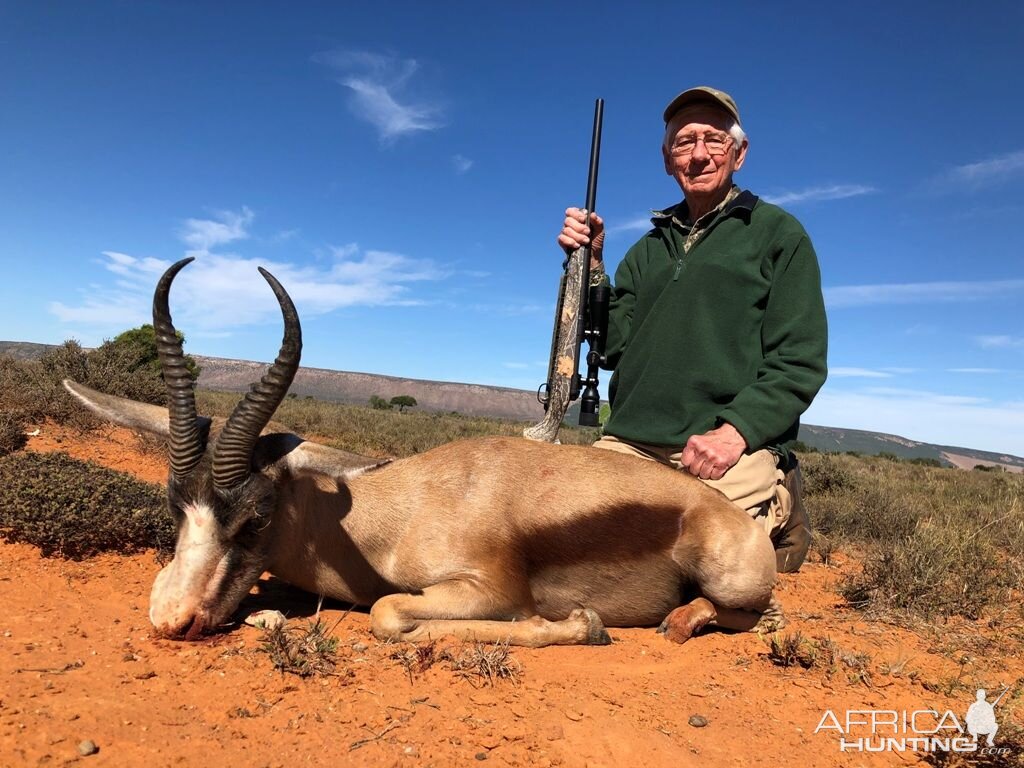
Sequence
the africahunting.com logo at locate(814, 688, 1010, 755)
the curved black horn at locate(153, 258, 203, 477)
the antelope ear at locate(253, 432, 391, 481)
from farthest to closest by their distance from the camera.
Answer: the antelope ear at locate(253, 432, 391, 481) < the curved black horn at locate(153, 258, 203, 477) < the africahunting.com logo at locate(814, 688, 1010, 755)

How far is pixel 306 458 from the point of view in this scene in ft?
13.4

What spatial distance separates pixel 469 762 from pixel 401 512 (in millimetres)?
1991

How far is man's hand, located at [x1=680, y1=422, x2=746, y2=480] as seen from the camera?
4684 mm

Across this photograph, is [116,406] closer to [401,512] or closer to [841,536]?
[401,512]

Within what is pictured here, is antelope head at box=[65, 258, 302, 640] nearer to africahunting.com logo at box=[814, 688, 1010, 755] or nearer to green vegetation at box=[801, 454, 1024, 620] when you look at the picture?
africahunting.com logo at box=[814, 688, 1010, 755]

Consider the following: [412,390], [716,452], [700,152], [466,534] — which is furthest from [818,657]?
[412,390]

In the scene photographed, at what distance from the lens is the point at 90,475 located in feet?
19.0

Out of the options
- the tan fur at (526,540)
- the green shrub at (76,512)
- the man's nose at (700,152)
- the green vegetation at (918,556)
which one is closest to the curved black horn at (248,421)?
the tan fur at (526,540)

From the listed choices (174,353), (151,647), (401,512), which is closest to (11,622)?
(151,647)

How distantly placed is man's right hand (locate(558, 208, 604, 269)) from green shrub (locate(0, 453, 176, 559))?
4.40 m

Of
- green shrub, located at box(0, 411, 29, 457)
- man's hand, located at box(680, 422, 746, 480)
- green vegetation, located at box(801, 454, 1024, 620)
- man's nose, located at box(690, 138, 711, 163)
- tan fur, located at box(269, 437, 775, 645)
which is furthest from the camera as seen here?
green shrub, located at box(0, 411, 29, 457)

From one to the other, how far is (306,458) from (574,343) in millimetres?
2962

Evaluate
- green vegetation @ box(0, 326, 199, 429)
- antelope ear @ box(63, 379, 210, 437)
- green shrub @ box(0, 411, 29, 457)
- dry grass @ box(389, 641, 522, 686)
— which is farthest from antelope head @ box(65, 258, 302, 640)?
green vegetation @ box(0, 326, 199, 429)

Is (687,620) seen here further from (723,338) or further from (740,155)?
(740,155)
